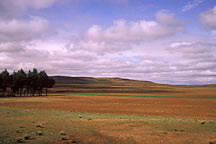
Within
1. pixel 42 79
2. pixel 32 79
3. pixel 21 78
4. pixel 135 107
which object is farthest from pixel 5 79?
pixel 135 107

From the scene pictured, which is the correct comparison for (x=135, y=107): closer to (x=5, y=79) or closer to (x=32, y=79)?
(x=5, y=79)

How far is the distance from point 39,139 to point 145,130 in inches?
311

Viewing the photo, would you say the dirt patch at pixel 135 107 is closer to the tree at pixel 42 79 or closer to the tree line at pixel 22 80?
the tree line at pixel 22 80

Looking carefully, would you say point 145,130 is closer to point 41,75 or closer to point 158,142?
point 158,142

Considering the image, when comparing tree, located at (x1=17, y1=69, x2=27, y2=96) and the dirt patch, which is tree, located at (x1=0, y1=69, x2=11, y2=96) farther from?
the dirt patch

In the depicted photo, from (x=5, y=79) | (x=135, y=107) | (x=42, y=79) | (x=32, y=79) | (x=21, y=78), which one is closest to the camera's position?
(x=135, y=107)

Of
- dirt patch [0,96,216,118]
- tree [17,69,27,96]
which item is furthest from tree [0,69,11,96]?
dirt patch [0,96,216,118]

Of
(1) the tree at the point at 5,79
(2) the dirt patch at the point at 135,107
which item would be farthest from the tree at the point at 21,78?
(2) the dirt patch at the point at 135,107

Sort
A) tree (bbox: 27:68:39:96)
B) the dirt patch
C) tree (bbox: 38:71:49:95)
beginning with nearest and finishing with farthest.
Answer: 1. the dirt patch
2. tree (bbox: 27:68:39:96)
3. tree (bbox: 38:71:49:95)

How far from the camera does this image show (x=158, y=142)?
12.2 metres

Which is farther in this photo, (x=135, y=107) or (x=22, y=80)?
(x=22, y=80)

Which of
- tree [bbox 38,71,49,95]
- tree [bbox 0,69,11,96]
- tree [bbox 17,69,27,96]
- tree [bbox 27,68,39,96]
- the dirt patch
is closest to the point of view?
the dirt patch

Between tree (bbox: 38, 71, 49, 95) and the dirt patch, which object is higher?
tree (bbox: 38, 71, 49, 95)

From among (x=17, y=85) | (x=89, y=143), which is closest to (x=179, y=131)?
(x=89, y=143)
